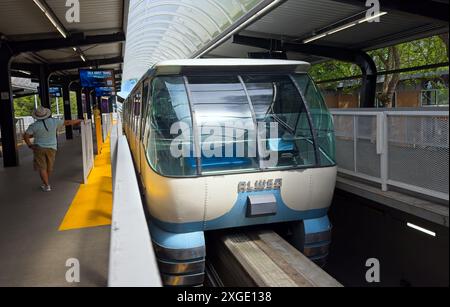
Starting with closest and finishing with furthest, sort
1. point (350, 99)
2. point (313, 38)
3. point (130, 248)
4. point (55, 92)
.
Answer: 1. point (130, 248)
2. point (313, 38)
3. point (350, 99)
4. point (55, 92)

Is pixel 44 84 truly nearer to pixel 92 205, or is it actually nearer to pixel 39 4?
pixel 39 4

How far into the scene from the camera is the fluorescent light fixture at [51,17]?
27.0 ft

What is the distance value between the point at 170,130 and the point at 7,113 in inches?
363

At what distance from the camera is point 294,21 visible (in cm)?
1063

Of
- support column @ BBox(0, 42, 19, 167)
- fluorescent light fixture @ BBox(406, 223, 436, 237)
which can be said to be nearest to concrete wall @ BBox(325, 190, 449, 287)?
fluorescent light fixture @ BBox(406, 223, 436, 237)

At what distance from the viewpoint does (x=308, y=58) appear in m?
16.3

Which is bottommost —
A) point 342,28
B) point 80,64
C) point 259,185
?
point 259,185

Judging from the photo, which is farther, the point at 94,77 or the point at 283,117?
the point at 94,77

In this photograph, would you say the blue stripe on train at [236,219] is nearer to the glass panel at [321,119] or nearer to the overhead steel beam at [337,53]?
the glass panel at [321,119]

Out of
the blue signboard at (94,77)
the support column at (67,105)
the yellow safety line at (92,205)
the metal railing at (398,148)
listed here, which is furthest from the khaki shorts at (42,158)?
the support column at (67,105)

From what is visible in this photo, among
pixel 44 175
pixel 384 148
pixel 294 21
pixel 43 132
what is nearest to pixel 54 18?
pixel 43 132

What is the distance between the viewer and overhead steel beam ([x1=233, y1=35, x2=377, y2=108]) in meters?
12.6

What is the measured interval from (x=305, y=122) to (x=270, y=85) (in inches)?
24.4

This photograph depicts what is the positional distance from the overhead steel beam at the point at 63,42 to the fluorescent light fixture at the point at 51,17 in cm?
30
